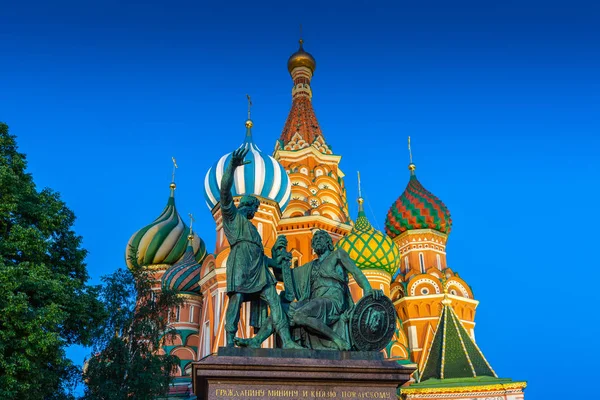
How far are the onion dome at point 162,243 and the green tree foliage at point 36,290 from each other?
17460 mm

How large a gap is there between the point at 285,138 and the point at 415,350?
1427 centimetres

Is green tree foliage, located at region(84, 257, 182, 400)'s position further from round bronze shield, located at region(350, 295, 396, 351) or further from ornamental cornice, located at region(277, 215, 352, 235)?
ornamental cornice, located at region(277, 215, 352, 235)

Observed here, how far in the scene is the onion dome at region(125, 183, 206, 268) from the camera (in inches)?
1227

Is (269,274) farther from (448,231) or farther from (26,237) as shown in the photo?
(448,231)

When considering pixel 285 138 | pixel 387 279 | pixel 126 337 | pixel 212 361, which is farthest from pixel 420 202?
pixel 212 361

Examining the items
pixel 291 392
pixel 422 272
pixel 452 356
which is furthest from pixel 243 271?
pixel 422 272

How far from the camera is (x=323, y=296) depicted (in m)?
7.88

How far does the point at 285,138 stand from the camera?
35125mm

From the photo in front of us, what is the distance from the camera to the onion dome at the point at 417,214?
30.3 meters

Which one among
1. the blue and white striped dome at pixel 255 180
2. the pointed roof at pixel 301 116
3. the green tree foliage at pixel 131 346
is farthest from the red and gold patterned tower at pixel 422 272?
the green tree foliage at pixel 131 346

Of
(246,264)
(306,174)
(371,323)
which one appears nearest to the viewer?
(371,323)

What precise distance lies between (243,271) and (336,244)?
1513 centimetres

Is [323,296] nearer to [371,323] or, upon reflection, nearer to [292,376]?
[371,323]

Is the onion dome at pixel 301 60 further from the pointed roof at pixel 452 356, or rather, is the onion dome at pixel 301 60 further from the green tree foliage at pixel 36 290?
the green tree foliage at pixel 36 290
